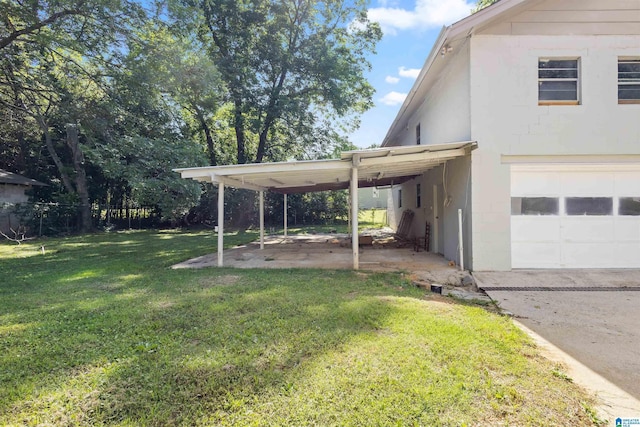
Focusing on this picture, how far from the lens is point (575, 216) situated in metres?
6.99

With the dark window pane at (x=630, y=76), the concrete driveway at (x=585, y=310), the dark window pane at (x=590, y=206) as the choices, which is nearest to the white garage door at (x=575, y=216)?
the dark window pane at (x=590, y=206)

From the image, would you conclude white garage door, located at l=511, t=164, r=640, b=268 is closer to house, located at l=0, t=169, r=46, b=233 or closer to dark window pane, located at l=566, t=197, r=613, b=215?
dark window pane, located at l=566, t=197, r=613, b=215

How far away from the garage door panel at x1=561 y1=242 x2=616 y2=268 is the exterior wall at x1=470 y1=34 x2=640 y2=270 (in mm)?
1317

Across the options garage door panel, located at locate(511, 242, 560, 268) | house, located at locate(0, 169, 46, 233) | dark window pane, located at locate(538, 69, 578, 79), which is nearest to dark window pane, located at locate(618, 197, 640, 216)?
garage door panel, located at locate(511, 242, 560, 268)

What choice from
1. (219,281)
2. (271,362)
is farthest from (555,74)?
(219,281)

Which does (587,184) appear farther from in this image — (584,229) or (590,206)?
(584,229)

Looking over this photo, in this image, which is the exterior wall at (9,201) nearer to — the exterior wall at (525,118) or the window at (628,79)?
the exterior wall at (525,118)

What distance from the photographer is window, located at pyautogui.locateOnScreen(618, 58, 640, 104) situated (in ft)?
22.6

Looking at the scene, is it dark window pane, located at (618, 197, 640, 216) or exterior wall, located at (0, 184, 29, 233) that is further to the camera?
exterior wall, located at (0, 184, 29, 233)

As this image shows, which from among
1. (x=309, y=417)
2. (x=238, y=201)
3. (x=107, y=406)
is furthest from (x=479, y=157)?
(x=238, y=201)

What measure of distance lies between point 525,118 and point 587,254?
3.22 m

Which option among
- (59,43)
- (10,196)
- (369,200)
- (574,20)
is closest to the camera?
(574,20)

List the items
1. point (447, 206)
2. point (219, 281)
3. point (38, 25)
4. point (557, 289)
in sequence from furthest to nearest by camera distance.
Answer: point (38, 25) → point (447, 206) → point (219, 281) → point (557, 289)

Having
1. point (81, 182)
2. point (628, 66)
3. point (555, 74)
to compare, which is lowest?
point (81, 182)
